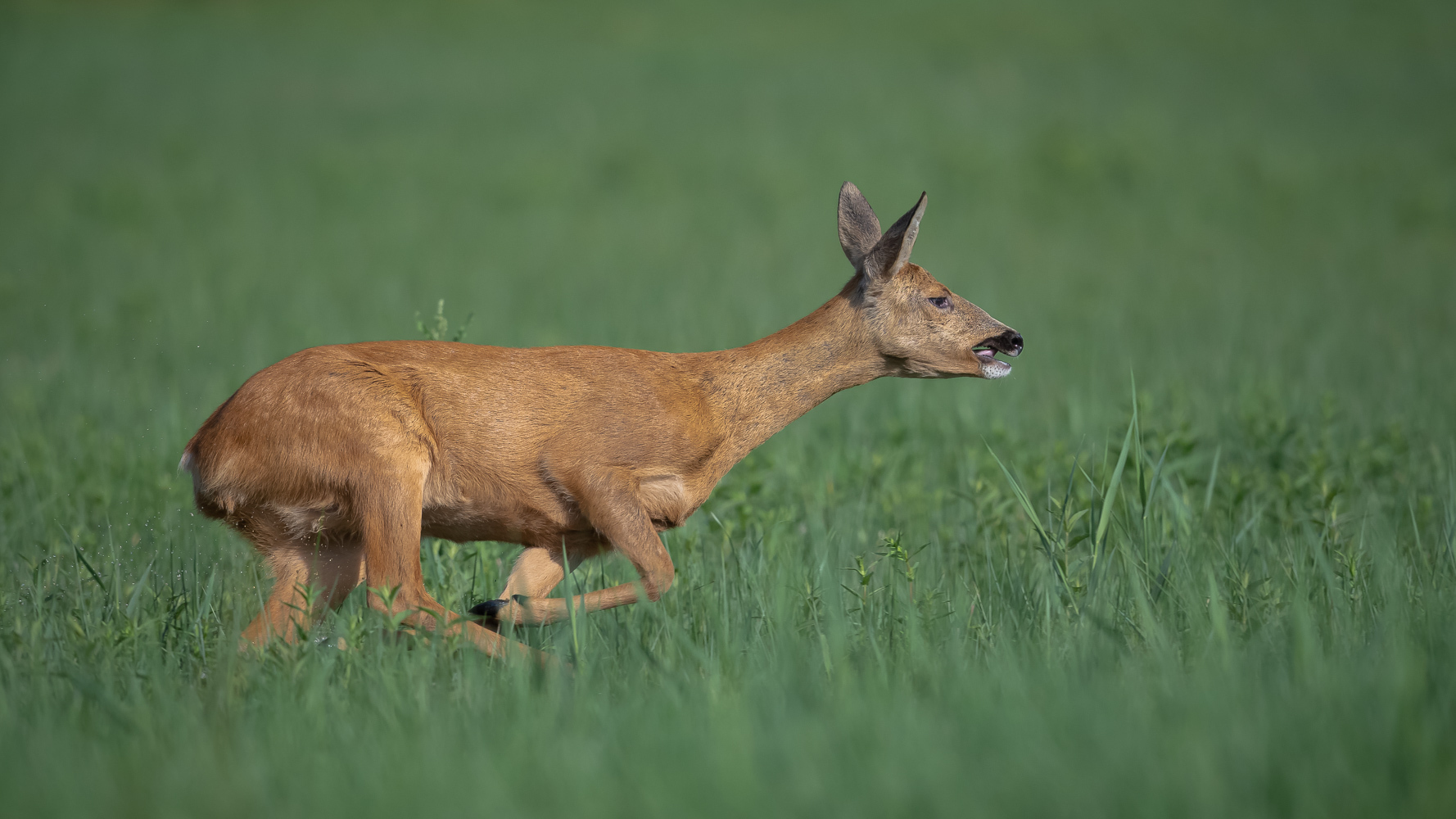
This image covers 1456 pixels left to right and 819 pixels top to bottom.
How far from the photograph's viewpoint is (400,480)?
4316mm

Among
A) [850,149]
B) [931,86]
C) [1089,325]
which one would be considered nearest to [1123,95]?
[931,86]

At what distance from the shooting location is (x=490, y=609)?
440cm

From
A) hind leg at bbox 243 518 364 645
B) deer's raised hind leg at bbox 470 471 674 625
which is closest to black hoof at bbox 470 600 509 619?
deer's raised hind leg at bbox 470 471 674 625

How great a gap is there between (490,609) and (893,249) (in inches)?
81.1

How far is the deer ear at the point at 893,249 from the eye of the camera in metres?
4.79

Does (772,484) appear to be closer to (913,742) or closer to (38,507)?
(38,507)

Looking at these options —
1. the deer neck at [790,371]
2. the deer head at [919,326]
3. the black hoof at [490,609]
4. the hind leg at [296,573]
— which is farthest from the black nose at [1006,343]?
the hind leg at [296,573]

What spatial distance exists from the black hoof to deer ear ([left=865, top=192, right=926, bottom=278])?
1945mm

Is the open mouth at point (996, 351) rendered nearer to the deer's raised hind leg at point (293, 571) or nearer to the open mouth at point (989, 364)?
the open mouth at point (989, 364)

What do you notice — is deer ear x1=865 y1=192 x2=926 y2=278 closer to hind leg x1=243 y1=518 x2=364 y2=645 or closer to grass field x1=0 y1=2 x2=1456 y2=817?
grass field x1=0 y1=2 x2=1456 y2=817

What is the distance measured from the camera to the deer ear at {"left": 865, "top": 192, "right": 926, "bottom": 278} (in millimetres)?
4785

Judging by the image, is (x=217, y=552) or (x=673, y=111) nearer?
(x=217, y=552)

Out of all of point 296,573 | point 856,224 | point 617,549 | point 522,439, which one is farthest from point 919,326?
point 296,573

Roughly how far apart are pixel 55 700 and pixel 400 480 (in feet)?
4.04
